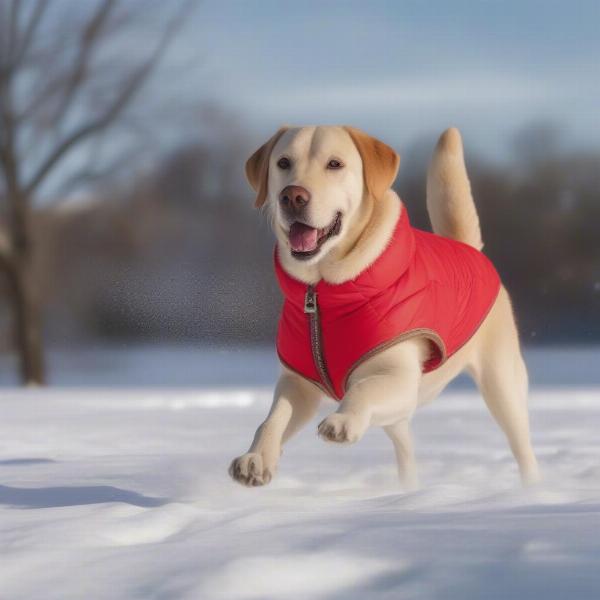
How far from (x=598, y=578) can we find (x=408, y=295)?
1451mm

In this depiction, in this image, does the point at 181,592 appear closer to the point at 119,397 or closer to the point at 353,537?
the point at 353,537

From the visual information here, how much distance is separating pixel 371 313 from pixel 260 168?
62 centimetres

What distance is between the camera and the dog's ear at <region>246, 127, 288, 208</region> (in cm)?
316

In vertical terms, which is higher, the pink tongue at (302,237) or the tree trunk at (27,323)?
the tree trunk at (27,323)

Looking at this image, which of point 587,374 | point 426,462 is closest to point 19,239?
point 587,374

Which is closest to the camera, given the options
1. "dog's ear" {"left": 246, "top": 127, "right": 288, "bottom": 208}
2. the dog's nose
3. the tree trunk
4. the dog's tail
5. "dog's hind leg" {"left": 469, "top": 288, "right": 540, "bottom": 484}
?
the dog's nose

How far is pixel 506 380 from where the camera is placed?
356 centimetres

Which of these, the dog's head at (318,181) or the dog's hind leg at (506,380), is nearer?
the dog's head at (318,181)

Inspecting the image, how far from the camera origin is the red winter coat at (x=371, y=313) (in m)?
2.98

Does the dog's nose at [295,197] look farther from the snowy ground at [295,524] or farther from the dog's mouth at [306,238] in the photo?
the snowy ground at [295,524]

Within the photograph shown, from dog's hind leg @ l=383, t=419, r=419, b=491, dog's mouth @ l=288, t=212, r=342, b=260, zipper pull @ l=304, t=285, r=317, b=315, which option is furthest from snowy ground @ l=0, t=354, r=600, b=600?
dog's mouth @ l=288, t=212, r=342, b=260

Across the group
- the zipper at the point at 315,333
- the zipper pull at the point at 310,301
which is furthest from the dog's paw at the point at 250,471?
the zipper pull at the point at 310,301

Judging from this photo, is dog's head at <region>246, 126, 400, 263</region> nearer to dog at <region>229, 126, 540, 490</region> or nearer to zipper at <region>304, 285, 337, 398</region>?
dog at <region>229, 126, 540, 490</region>

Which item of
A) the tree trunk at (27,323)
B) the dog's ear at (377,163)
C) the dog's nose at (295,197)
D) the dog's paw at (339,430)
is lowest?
the dog's paw at (339,430)
